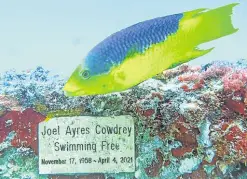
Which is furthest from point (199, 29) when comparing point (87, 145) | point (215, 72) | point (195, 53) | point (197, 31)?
point (87, 145)

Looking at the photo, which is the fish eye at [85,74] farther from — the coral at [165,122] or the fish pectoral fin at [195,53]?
the coral at [165,122]

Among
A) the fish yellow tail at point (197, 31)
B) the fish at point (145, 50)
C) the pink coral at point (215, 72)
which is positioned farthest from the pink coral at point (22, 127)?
the fish yellow tail at point (197, 31)

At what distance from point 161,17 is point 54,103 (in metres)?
1.51

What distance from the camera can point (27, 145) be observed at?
11.2ft

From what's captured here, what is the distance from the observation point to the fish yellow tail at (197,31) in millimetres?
2174

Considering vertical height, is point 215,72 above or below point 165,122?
above

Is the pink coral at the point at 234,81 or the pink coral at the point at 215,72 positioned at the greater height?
the pink coral at the point at 215,72

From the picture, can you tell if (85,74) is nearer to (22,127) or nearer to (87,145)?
(87,145)

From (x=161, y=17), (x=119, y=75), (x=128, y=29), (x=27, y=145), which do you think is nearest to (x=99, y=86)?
(x=119, y=75)

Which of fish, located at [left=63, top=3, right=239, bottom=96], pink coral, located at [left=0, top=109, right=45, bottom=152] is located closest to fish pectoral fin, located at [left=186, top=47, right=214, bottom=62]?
fish, located at [left=63, top=3, right=239, bottom=96]

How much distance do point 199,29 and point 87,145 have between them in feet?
5.15

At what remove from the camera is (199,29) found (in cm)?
221

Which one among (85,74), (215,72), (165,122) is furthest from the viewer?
(215,72)

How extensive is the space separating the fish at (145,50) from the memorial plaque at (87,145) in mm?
1187
